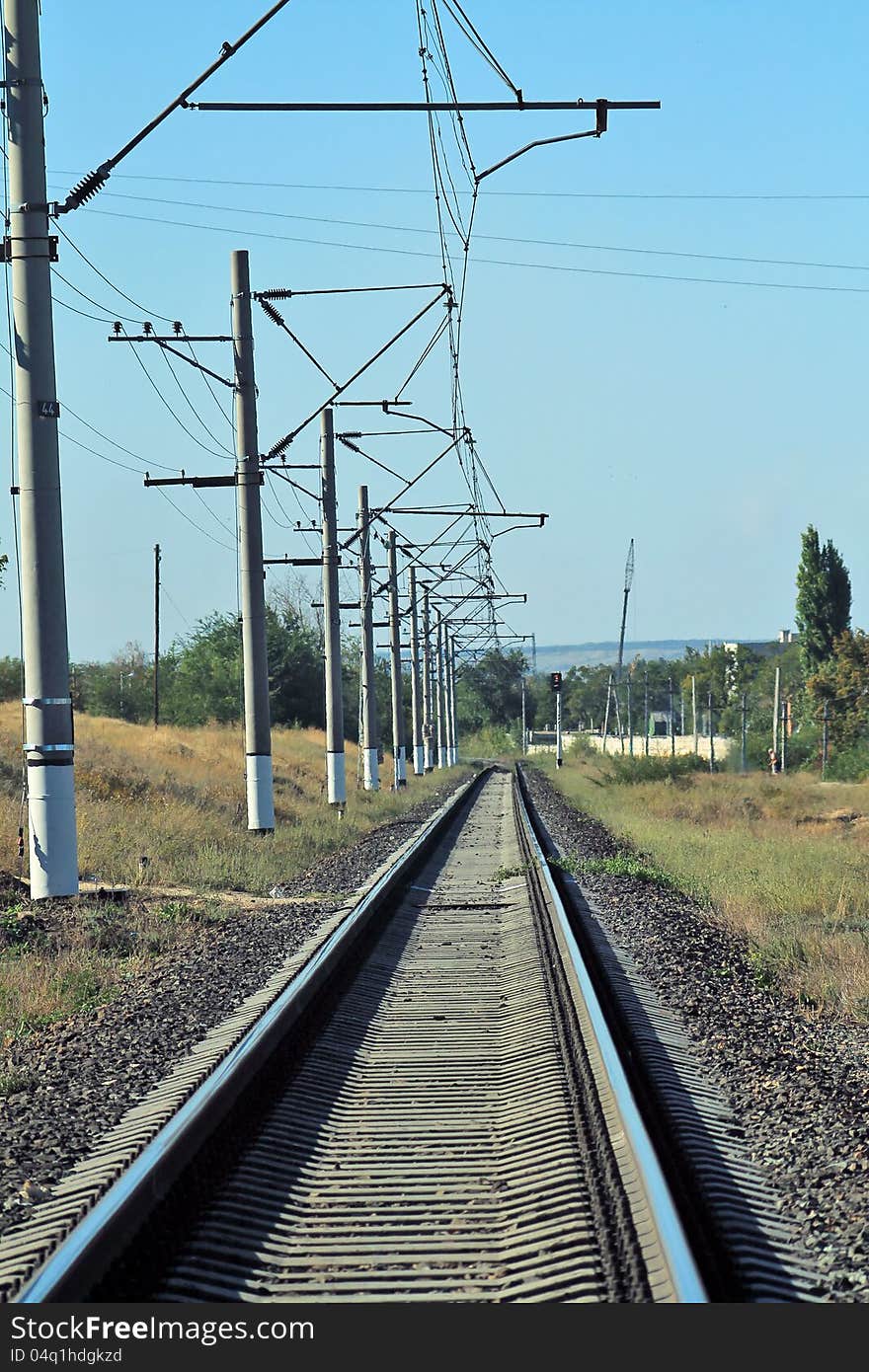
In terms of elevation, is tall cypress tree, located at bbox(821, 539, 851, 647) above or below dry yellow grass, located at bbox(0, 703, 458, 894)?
above

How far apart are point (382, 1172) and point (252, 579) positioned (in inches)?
686

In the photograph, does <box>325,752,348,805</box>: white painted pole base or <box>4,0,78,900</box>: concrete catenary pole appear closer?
<box>4,0,78,900</box>: concrete catenary pole

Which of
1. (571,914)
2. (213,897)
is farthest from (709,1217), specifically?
(213,897)

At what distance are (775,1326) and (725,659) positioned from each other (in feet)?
566

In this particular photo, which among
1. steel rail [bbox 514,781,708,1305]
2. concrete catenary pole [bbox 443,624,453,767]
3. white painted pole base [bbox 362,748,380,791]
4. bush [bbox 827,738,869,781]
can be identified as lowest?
bush [bbox 827,738,869,781]

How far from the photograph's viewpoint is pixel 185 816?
73.2 ft

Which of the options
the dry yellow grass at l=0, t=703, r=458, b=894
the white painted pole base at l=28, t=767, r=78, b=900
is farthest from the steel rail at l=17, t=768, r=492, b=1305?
the dry yellow grass at l=0, t=703, r=458, b=894

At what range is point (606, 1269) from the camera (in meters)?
4.80

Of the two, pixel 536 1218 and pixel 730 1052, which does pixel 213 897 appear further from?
pixel 536 1218

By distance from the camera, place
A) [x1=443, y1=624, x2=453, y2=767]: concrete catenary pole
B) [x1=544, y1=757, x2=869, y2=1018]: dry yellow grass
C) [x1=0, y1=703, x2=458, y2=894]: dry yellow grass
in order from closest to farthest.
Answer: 1. [x1=544, y1=757, x2=869, y2=1018]: dry yellow grass
2. [x1=0, y1=703, x2=458, y2=894]: dry yellow grass
3. [x1=443, y1=624, x2=453, y2=767]: concrete catenary pole

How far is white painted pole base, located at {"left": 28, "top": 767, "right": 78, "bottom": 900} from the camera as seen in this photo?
13.6m

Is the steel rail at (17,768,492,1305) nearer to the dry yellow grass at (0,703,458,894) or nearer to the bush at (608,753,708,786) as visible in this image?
the dry yellow grass at (0,703,458,894)

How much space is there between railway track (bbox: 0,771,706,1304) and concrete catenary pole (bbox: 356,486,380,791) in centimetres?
3109

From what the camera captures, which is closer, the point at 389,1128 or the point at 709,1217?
the point at 709,1217
